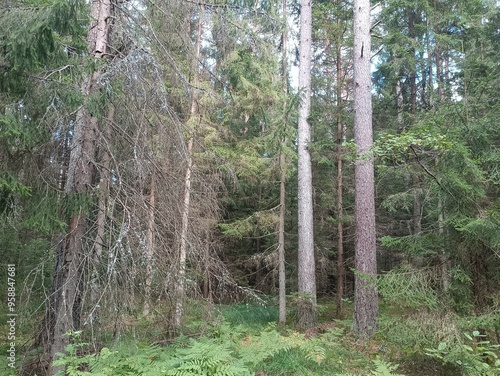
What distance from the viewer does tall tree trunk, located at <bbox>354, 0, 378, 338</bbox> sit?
6.19 metres

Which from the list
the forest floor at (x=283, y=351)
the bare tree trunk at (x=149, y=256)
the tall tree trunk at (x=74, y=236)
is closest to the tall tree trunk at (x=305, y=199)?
the forest floor at (x=283, y=351)

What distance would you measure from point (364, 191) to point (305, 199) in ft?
8.20

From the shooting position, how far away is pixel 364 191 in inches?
263

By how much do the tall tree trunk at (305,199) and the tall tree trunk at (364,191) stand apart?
6.14 ft

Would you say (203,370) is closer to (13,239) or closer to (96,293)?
(96,293)

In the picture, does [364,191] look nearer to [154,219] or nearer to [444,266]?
[444,266]

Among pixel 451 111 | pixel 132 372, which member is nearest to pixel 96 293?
pixel 132 372

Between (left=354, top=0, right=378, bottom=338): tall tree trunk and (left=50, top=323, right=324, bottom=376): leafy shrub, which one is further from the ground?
(left=354, top=0, right=378, bottom=338): tall tree trunk

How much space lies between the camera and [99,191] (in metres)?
3.95

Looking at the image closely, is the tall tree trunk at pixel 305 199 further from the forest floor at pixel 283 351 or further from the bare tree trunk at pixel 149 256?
the bare tree trunk at pixel 149 256

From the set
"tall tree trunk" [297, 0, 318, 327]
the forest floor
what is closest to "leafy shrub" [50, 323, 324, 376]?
the forest floor

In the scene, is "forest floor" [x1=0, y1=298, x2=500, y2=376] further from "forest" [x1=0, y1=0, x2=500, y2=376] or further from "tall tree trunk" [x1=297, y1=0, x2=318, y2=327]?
"tall tree trunk" [x1=297, y1=0, x2=318, y2=327]

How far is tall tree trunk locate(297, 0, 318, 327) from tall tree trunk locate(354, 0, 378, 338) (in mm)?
1872

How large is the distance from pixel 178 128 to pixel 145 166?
0.65 m
